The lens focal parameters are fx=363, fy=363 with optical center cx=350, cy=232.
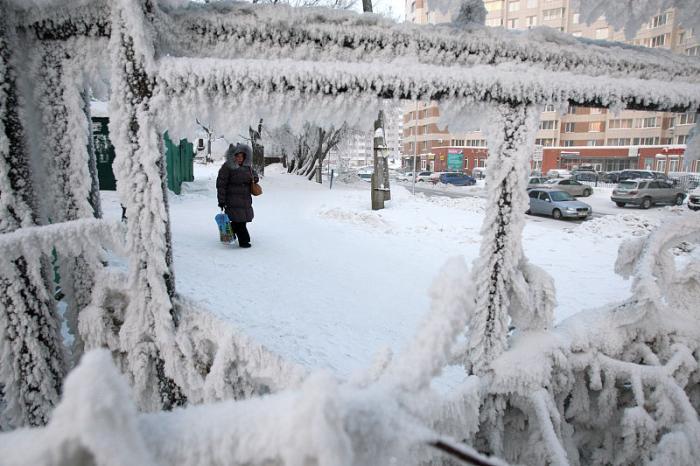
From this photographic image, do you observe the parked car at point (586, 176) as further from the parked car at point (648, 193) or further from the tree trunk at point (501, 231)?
the tree trunk at point (501, 231)

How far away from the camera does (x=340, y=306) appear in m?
4.87

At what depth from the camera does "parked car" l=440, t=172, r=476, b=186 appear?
1255 inches

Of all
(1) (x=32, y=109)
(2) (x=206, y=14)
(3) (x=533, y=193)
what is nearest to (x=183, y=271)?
(1) (x=32, y=109)

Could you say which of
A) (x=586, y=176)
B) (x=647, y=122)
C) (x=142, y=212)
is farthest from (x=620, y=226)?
(x=647, y=122)

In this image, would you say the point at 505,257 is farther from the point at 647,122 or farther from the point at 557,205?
the point at 647,122

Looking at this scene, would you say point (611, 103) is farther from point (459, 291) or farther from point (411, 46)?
point (459, 291)

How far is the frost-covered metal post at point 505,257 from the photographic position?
174cm

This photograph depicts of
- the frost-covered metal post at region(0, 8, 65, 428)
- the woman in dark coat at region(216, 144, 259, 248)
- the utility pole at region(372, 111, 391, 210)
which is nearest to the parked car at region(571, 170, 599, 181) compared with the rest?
the utility pole at region(372, 111, 391, 210)

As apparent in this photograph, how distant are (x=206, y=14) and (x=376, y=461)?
1.82 meters

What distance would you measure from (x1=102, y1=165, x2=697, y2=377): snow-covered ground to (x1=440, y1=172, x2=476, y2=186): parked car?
19.6 meters

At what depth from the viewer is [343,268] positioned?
6559 millimetres

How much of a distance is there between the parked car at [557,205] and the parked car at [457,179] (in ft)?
52.0

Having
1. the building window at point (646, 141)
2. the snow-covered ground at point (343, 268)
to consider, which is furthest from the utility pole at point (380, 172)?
the building window at point (646, 141)

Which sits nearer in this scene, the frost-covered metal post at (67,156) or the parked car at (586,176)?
the frost-covered metal post at (67,156)
